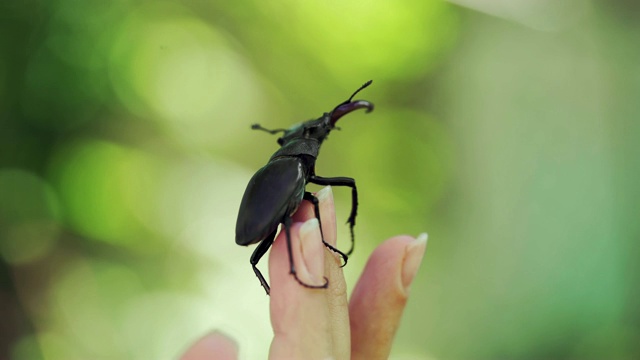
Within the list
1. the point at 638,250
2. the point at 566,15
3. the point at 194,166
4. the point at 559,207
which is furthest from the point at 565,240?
the point at 194,166

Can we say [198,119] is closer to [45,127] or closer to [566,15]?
[45,127]

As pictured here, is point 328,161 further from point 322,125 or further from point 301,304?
point 301,304

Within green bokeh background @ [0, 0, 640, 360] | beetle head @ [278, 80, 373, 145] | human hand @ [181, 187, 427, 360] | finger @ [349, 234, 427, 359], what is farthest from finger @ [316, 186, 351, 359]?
green bokeh background @ [0, 0, 640, 360]

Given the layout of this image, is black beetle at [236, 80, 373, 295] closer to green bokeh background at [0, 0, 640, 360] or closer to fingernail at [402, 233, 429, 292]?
fingernail at [402, 233, 429, 292]

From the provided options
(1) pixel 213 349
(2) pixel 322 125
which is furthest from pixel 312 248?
(2) pixel 322 125

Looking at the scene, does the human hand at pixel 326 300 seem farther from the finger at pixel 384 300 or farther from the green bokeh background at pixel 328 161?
the green bokeh background at pixel 328 161
